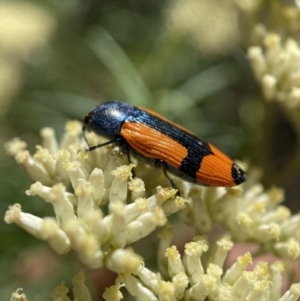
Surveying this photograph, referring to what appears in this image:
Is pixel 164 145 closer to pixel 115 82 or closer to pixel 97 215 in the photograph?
pixel 97 215

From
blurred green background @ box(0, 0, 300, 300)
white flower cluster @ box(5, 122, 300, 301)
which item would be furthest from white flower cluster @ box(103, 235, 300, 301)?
blurred green background @ box(0, 0, 300, 300)

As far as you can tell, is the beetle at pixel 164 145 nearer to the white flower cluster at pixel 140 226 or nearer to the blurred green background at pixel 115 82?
the white flower cluster at pixel 140 226

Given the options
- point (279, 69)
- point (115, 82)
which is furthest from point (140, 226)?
point (115, 82)

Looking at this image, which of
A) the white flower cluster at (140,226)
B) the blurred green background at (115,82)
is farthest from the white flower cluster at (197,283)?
the blurred green background at (115,82)

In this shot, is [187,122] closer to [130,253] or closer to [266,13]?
[266,13]

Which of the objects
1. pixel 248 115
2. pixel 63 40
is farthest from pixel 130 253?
pixel 63 40

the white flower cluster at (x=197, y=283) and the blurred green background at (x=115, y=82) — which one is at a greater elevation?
the blurred green background at (x=115, y=82)
